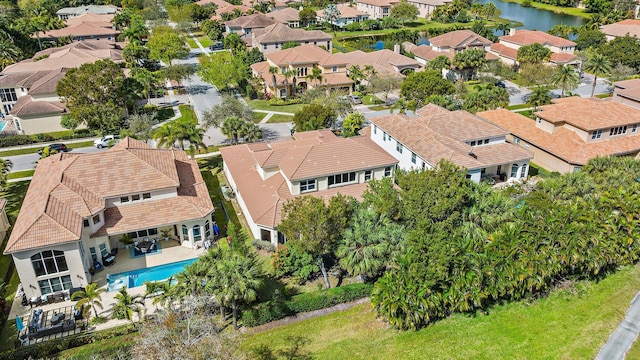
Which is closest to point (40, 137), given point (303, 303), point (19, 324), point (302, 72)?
point (19, 324)

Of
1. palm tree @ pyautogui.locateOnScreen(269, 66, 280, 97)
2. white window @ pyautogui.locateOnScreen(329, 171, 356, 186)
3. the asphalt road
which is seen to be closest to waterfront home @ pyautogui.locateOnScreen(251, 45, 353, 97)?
palm tree @ pyautogui.locateOnScreen(269, 66, 280, 97)

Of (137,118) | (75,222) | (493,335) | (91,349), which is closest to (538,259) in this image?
(493,335)

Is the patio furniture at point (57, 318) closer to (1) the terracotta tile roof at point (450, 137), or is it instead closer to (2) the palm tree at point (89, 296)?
(2) the palm tree at point (89, 296)

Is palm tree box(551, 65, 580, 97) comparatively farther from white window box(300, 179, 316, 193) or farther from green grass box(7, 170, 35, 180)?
green grass box(7, 170, 35, 180)

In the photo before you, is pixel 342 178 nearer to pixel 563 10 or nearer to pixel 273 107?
pixel 273 107

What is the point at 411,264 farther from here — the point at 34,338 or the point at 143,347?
the point at 34,338

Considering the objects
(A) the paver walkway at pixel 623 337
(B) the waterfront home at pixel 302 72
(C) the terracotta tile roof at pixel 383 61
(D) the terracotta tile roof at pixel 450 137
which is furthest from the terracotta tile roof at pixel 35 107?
(A) the paver walkway at pixel 623 337
